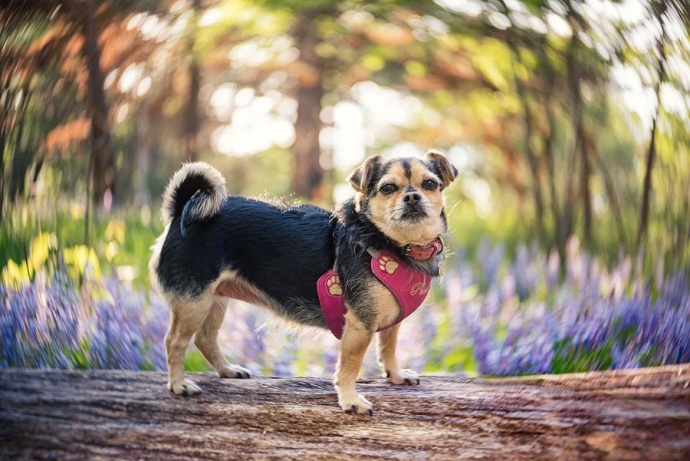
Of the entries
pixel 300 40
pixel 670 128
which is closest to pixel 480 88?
pixel 300 40

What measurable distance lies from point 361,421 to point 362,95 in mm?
5929

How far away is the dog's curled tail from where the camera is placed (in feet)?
10.4

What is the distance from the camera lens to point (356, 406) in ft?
9.83

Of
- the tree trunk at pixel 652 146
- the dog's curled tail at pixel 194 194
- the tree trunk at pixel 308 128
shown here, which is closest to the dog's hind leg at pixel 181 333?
the dog's curled tail at pixel 194 194

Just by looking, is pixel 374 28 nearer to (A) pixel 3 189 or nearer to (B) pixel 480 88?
(B) pixel 480 88

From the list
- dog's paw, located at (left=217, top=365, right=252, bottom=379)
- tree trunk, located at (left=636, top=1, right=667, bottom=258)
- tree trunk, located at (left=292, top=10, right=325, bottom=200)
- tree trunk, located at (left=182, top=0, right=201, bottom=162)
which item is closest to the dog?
dog's paw, located at (left=217, top=365, right=252, bottom=379)

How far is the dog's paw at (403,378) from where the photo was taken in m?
3.30

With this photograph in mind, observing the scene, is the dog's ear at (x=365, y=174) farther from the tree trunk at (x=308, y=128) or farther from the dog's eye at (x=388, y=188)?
the tree trunk at (x=308, y=128)

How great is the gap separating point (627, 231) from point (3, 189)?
4282mm

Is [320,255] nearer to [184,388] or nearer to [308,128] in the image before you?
[184,388]

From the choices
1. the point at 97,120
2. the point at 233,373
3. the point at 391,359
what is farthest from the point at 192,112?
the point at 391,359

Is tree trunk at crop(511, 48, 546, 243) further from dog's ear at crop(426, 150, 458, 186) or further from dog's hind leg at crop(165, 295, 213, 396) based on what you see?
dog's hind leg at crop(165, 295, 213, 396)

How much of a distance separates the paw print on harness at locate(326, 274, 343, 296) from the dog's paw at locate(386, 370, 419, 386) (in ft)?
1.94

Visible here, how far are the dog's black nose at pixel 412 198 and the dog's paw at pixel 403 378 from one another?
976 mm
